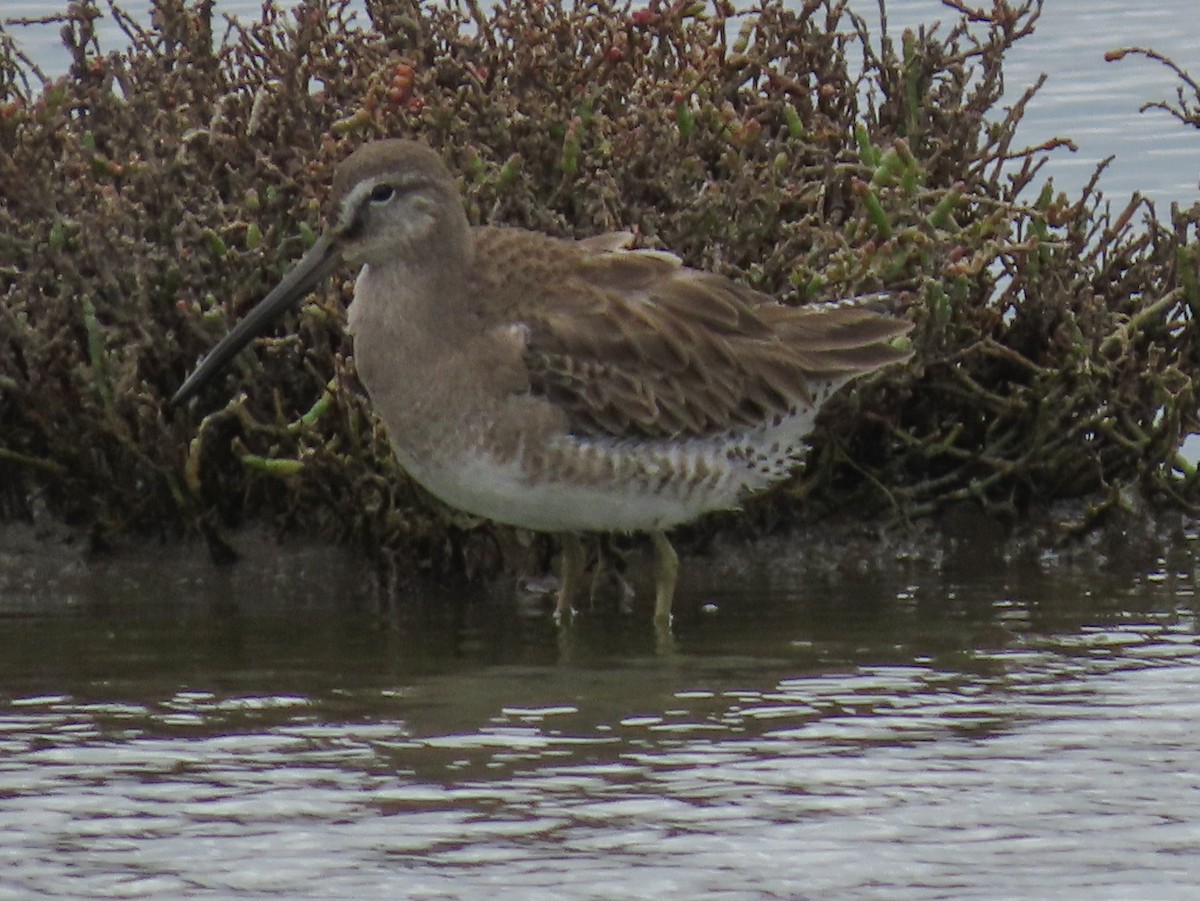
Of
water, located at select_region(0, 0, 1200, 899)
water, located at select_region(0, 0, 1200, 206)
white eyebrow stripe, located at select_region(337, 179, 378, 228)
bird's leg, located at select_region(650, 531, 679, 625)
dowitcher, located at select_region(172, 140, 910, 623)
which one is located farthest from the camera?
water, located at select_region(0, 0, 1200, 206)

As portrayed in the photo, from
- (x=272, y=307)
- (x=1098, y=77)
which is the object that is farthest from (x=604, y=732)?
(x=1098, y=77)

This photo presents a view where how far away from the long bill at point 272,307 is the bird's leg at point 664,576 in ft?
4.04

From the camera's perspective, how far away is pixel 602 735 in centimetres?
624

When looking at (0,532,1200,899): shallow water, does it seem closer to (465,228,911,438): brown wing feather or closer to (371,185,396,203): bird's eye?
(465,228,911,438): brown wing feather

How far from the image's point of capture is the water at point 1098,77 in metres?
11.9

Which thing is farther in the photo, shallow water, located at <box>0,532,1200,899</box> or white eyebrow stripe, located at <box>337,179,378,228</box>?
white eyebrow stripe, located at <box>337,179,378,228</box>

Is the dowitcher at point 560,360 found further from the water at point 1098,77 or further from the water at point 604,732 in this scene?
the water at point 1098,77

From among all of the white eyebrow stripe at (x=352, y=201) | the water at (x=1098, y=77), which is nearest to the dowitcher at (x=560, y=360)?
the white eyebrow stripe at (x=352, y=201)

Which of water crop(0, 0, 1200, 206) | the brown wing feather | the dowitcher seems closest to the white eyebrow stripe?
the dowitcher

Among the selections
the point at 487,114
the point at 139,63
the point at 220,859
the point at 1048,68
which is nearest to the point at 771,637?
the point at 487,114

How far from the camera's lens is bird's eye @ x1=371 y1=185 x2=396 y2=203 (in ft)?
23.5

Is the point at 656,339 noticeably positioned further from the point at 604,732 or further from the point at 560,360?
the point at 604,732

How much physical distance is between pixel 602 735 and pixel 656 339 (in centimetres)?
150

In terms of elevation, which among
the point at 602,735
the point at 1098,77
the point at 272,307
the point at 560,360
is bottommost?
the point at 602,735
